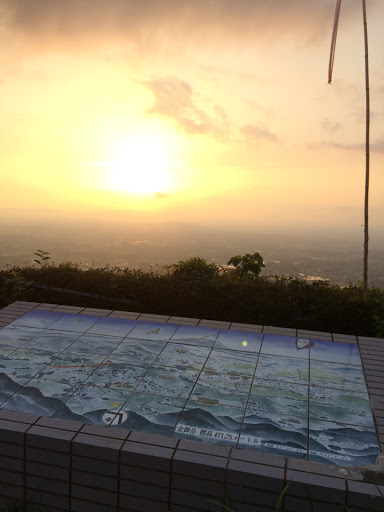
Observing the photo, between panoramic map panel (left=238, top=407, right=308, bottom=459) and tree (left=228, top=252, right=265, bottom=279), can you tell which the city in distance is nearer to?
tree (left=228, top=252, right=265, bottom=279)

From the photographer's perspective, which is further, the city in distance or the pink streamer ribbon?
the city in distance

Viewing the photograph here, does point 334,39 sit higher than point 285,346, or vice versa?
point 334,39

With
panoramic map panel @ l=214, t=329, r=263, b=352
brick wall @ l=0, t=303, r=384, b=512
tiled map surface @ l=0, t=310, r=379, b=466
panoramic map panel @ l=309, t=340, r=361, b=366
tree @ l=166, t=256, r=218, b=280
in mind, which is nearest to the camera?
brick wall @ l=0, t=303, r=384, b=512

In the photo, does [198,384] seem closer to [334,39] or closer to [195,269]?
[195,269]

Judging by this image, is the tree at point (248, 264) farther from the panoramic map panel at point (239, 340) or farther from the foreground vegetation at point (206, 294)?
the panoramic map panel at point (239, 340)

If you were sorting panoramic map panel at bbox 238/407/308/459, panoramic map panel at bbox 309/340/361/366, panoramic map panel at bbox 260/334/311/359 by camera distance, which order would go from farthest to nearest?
1. panoramic map panel at bbox 260/334/311/359
2. panoramic map panel at bbox 309/340/361/366
3. panoramic map panel at bbox 238/407/308/459

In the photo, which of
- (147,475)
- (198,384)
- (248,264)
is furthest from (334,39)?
(147,475)

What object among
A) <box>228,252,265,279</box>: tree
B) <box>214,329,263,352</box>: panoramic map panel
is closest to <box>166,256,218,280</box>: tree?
<box>228,252,265,279</box>: tree
